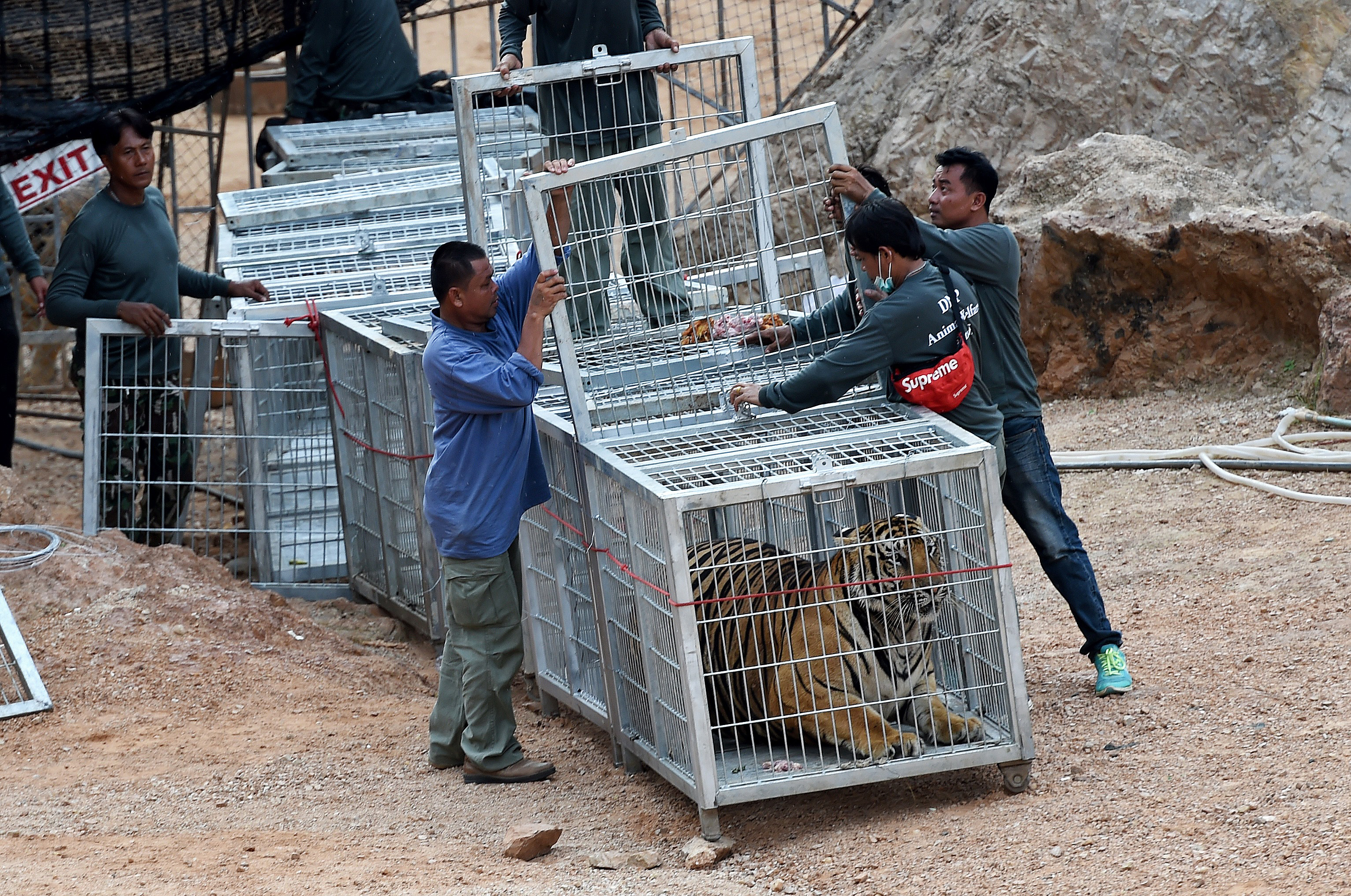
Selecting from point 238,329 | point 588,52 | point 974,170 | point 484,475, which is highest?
point 588,52

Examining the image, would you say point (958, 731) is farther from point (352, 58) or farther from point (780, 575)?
point (352, 58)

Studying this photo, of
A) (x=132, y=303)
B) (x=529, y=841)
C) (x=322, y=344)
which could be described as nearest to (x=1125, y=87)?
(x=322, y=344)

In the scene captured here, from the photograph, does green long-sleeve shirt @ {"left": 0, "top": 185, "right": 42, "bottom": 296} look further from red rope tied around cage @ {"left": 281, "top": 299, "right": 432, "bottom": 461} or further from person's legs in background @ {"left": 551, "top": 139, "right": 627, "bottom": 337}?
person's legs in background @ {"left": 551, "top": 139, "right": 627, "bottom": 337}

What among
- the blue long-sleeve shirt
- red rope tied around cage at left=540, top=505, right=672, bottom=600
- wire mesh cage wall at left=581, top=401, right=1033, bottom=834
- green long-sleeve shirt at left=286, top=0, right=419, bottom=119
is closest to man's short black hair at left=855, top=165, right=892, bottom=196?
wire mesh cage wall at left=581, top=401, right=1033, bottom=834

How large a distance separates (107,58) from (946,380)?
6.83m

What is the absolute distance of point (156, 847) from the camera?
412 cm

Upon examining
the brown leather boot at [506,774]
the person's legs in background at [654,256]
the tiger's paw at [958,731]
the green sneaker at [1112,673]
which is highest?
the person's legs in background at [654,256]

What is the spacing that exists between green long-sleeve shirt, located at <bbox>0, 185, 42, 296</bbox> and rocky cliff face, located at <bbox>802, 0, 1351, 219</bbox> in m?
5.72

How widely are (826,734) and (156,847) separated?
6.15 ft

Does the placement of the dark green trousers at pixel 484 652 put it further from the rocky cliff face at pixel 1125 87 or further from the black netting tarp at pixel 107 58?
the rocky cliff face at pixel 1125 87

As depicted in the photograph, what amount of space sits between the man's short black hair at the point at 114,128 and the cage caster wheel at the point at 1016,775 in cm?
465

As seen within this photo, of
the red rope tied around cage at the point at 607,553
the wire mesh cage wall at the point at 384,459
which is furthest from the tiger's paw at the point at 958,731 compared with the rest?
the wire mesh cage wall at the point at 384,459

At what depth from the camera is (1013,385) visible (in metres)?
4.70

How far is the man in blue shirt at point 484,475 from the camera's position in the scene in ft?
14.2
